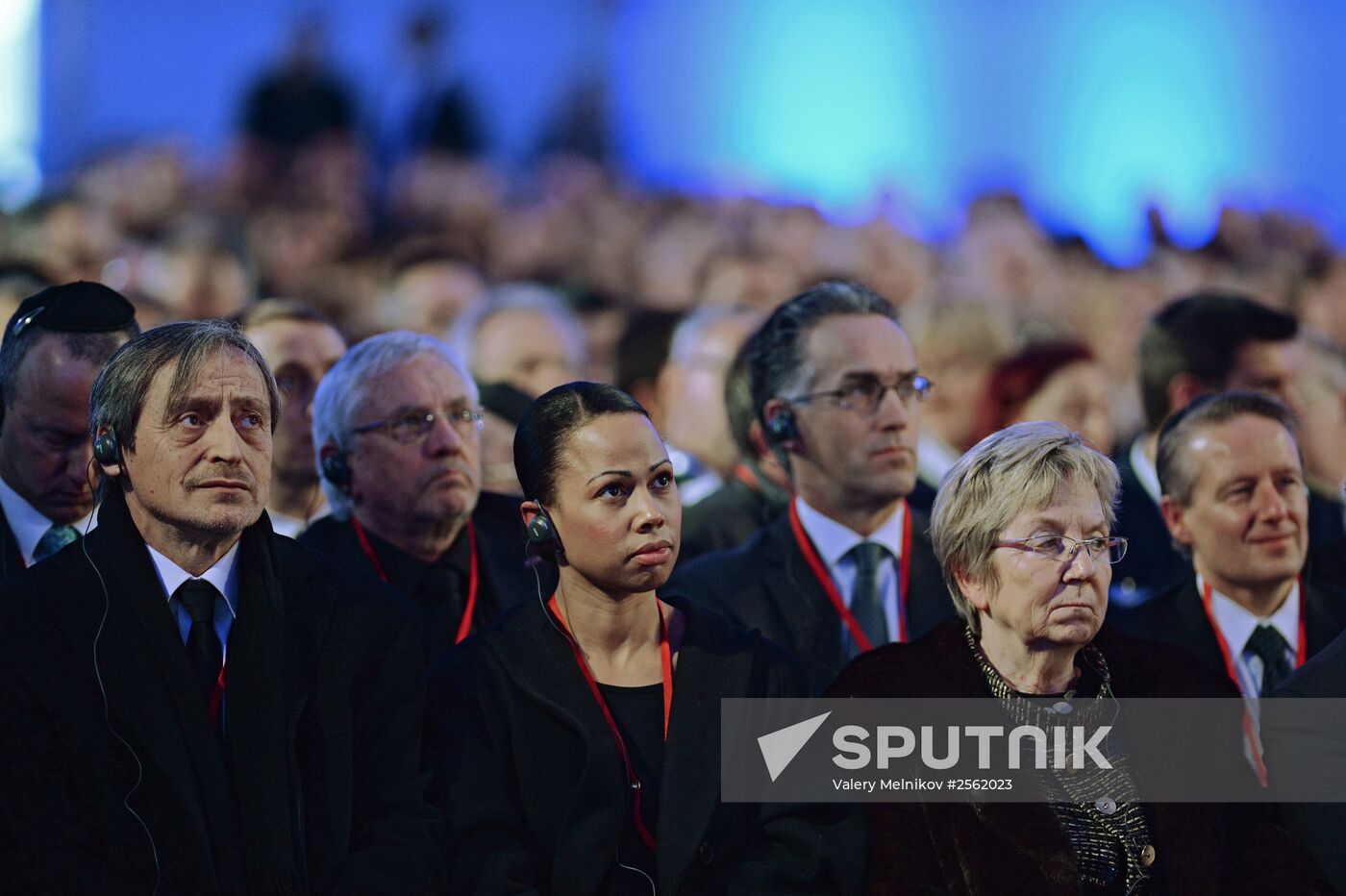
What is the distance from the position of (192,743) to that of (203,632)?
25cm

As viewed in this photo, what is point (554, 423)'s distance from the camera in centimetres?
370

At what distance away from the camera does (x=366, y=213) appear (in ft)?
39.6

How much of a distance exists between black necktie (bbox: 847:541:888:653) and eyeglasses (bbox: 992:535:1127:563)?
863 mm

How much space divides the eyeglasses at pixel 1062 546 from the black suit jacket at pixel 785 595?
2.60 feet

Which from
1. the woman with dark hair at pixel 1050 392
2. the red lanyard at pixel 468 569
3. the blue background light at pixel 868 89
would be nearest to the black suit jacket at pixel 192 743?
the red lanyard at pixel 468 569

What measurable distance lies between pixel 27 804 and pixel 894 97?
13.4m

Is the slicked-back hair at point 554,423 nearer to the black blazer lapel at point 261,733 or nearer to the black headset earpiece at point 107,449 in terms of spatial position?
the black blazer lapel at point 261,733

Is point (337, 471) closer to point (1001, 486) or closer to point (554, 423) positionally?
point (554, 423)

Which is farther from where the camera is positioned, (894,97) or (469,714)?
(894,97)

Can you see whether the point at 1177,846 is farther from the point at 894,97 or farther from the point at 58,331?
the point at 894,97

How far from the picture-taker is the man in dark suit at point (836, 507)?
437 cm

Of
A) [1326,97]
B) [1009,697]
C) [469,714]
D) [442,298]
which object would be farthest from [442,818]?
[1326,97]

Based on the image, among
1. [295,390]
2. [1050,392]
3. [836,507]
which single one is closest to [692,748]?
[836,507]

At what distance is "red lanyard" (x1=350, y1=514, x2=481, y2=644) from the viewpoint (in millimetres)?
4309
